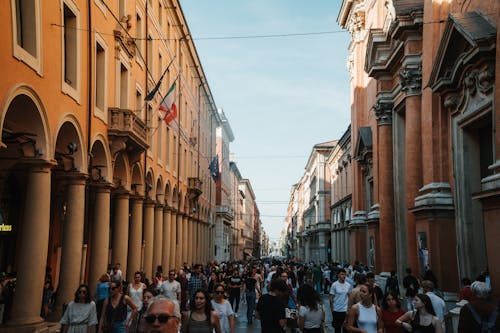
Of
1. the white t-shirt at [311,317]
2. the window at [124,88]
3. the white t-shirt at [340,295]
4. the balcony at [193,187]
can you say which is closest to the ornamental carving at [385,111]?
the window at [124,88]

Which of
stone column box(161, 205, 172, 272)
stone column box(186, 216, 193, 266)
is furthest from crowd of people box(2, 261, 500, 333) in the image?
stone column box(186, 216, 193, 266)

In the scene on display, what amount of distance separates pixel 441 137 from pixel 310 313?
10.4 meters

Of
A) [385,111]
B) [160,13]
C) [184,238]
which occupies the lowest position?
[184,238]

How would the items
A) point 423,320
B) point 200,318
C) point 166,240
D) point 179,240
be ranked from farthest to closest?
point 179,240
point 166,240
point 423,320
point 200,318

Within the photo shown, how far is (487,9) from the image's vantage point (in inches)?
591

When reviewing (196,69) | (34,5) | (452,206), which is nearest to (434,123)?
(452,206)

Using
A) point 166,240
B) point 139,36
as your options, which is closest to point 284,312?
point 139,36

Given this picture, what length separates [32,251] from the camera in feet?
44.0

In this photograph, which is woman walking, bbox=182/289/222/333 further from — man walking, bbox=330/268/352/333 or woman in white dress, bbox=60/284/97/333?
man walking, bbox=330/268/352/333

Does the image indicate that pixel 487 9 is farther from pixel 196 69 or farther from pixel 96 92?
pixel 196 69

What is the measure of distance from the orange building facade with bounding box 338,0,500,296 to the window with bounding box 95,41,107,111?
406 inches

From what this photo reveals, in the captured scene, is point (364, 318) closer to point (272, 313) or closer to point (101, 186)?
point (272, 313)

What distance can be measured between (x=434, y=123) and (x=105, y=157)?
10.6m

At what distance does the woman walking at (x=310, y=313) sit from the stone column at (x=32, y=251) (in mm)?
6934
